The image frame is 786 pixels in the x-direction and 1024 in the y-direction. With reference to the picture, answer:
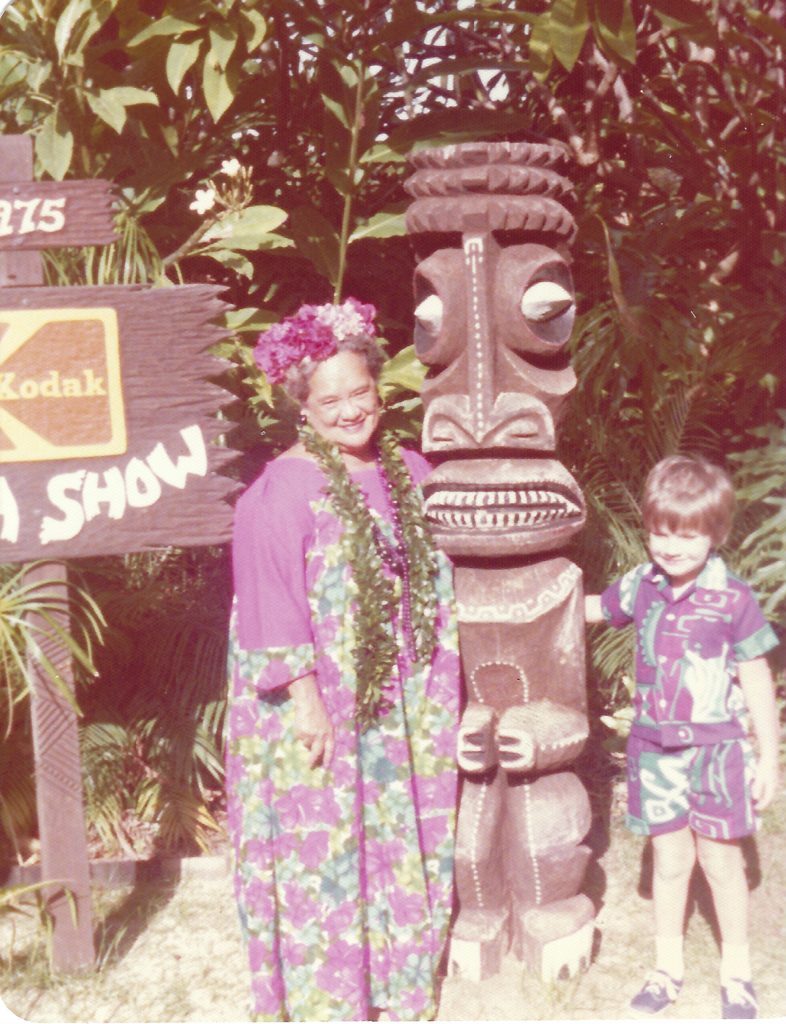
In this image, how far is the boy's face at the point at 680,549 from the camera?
2.60 meters

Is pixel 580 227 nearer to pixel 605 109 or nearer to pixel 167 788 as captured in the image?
pixel 605 109

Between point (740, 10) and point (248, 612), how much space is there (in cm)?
285

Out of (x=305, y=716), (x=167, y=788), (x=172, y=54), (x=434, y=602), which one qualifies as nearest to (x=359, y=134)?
(x=172, y=54)

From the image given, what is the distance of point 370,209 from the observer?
4.32 metres

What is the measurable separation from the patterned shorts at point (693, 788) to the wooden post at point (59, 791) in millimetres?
1496

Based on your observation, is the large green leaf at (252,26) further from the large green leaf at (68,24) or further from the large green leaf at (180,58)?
the large green leaf at (68,24)

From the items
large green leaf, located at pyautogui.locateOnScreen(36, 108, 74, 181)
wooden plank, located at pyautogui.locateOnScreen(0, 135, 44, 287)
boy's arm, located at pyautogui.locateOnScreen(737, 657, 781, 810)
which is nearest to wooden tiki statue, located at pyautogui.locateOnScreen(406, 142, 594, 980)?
boy's arm, located at pyautogui.locateOnScreen(737, 657, 781, 810)

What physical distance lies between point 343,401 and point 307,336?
187mm

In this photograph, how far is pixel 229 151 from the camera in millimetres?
4277

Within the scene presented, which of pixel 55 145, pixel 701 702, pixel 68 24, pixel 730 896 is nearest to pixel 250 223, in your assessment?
pixel 55 145

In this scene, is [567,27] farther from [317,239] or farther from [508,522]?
[508,522]

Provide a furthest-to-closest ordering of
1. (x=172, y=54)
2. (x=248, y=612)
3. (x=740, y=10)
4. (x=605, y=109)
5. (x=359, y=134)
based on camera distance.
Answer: (x=605, y=109), (x=740, y=10), (x=359, y=134), (x=172, y=54), (x=248, y=612)

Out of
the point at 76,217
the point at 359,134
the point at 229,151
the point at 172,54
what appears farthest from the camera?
the point at 229,151

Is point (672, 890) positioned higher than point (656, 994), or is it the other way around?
point (672, 890)
